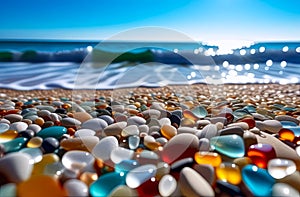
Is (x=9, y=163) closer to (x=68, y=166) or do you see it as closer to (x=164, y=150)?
(x=68, y=166)

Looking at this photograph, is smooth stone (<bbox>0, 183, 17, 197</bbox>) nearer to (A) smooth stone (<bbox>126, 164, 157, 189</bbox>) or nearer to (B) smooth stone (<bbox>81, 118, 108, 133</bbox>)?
(A) smooth stone (<bbox>126, 164, 157, 189</bbox>)

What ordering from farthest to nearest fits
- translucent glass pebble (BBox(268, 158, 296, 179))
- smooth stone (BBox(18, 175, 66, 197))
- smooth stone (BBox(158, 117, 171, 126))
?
1. smooth stone (BBox(158, 117, 171, 126))
2. translucent glass pebble (BBox(268, 158, 296, 179))
3. smooth stone (BBox(18, 175, 66, 197))

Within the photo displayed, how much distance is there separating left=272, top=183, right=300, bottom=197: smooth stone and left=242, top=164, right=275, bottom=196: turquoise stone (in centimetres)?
1

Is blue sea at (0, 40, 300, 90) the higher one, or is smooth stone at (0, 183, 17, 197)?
smooth stone at (0, 183, 17, 197)

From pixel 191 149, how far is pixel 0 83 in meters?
3.15

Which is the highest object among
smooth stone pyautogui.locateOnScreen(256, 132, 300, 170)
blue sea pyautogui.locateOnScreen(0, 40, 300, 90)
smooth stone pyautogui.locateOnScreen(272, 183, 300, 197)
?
smooth stone pyautogui.locateOnScreen(256, 132, 300, 170)

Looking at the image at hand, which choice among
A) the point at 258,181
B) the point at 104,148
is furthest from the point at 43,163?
the point at 258,181

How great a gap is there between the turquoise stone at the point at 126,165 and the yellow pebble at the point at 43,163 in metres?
0.17

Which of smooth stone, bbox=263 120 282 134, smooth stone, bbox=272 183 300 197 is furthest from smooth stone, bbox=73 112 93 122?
smooth stone, bbox=272 183 300 197

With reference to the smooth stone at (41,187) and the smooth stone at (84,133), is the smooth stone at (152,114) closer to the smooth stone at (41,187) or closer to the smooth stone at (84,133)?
the smooth stone at (84,133)

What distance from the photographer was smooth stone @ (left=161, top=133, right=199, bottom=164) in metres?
0.84

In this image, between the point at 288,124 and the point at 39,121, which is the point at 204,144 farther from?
the point at 39,121

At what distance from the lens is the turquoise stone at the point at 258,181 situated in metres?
0.67

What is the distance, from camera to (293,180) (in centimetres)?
72
